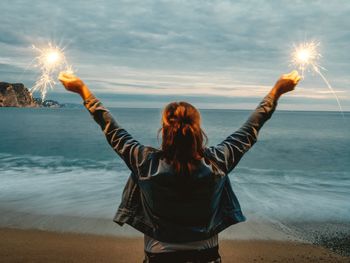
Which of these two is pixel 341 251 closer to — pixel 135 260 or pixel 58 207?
pixel 135 260

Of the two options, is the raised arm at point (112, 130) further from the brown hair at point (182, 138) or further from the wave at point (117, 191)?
the wave at point (117, 191)

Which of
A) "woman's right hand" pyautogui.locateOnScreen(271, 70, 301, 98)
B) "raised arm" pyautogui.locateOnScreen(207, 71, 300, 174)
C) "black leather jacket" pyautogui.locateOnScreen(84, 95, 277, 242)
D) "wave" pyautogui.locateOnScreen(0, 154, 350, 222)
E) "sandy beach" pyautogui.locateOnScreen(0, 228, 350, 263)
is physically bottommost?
"wave" pyautogui.locateOnScreen(0, 154, 350, 222)

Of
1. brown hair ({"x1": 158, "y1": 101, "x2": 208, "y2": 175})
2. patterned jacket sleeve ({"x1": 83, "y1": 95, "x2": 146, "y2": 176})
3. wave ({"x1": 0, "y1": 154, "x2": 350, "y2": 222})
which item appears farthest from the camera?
wave ({"x1": 0, "y1": 154, "x2": 350, "y2": 222})

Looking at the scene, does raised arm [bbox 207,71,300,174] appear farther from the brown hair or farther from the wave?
the wave

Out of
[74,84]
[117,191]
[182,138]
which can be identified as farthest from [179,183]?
[117,191]

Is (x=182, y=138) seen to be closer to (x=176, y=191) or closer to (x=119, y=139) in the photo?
(x=176, y=191)

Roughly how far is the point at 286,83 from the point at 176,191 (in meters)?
1.02

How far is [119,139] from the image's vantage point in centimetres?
234

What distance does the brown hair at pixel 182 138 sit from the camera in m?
2.17

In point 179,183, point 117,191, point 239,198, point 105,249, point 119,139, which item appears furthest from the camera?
point 117,191

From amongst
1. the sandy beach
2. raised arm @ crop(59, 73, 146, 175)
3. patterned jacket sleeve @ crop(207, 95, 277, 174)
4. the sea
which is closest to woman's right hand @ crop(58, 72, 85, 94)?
raised arm @ crop(59, 73, 146, 175)

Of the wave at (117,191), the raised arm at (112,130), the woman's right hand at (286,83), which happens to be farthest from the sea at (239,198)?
the raised arm at (112,130)

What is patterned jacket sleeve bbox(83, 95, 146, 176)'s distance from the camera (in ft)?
7.51

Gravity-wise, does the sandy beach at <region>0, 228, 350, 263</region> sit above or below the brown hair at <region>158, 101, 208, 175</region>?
below
